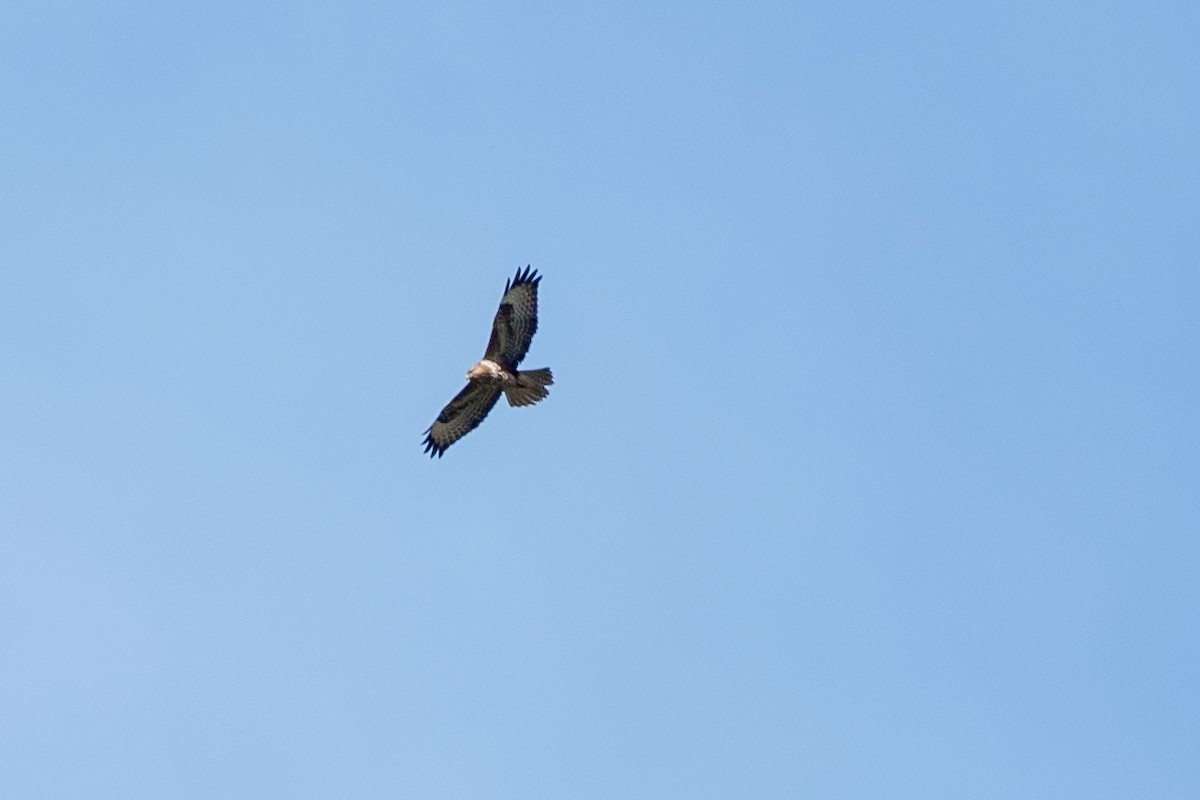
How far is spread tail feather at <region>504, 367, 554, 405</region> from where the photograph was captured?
25.8 m

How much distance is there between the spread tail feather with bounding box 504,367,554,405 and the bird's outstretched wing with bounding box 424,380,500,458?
0.47 meters

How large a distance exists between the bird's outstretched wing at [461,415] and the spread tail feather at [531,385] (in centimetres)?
47

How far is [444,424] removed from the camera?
27750 millimetres

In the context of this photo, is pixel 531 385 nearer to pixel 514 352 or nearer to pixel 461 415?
pixel 514 352

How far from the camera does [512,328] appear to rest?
85.8 ft

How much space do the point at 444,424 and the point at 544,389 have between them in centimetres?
242

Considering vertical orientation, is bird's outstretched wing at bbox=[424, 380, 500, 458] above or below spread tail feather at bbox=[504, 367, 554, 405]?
above

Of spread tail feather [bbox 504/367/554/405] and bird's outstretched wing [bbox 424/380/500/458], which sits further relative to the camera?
bird's outstretched wing [bbox 424/380/500/458]

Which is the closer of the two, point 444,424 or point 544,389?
point 544,389

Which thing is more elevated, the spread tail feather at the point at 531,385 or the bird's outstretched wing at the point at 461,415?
the bird's outstretched wing at the point at 461,415

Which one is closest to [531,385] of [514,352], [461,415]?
[514,352]

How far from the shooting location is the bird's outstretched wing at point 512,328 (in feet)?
85.6

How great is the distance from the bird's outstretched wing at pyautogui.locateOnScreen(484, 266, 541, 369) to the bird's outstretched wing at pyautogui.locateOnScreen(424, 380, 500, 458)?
1.53 ft

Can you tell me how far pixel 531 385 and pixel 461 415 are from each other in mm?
1965
